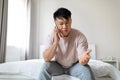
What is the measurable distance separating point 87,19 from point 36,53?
129 centimetres

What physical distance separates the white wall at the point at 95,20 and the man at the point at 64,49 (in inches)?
88.3

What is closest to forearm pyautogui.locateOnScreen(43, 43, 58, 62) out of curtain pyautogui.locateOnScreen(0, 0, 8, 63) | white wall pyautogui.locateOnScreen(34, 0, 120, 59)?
curtain pyautogui.locateOnScreen(0, 0, 8, 63)

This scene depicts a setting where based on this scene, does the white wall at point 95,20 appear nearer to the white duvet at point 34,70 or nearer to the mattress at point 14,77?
the white duvet at point 34,70

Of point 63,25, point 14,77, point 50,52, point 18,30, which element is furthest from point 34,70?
point 18,30

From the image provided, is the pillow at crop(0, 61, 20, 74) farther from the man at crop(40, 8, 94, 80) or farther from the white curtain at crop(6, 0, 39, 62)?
the white curtain at crop(6, 0, 39, 62)

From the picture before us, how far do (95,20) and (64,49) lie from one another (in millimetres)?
2397

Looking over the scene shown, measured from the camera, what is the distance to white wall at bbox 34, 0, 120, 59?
12.5 feet

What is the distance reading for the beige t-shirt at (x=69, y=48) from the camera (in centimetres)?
159

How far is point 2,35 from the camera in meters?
2.72

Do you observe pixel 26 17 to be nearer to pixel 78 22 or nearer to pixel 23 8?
pixel 23 8

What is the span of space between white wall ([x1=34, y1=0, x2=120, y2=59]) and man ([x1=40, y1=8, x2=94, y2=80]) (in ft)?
7.36

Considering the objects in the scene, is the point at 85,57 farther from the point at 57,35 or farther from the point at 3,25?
the point at 3,25

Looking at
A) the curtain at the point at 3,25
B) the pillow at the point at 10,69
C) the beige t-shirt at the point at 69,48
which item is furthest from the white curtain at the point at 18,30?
the beige t-shirt at the point at 69,48

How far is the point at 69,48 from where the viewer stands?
162cm
